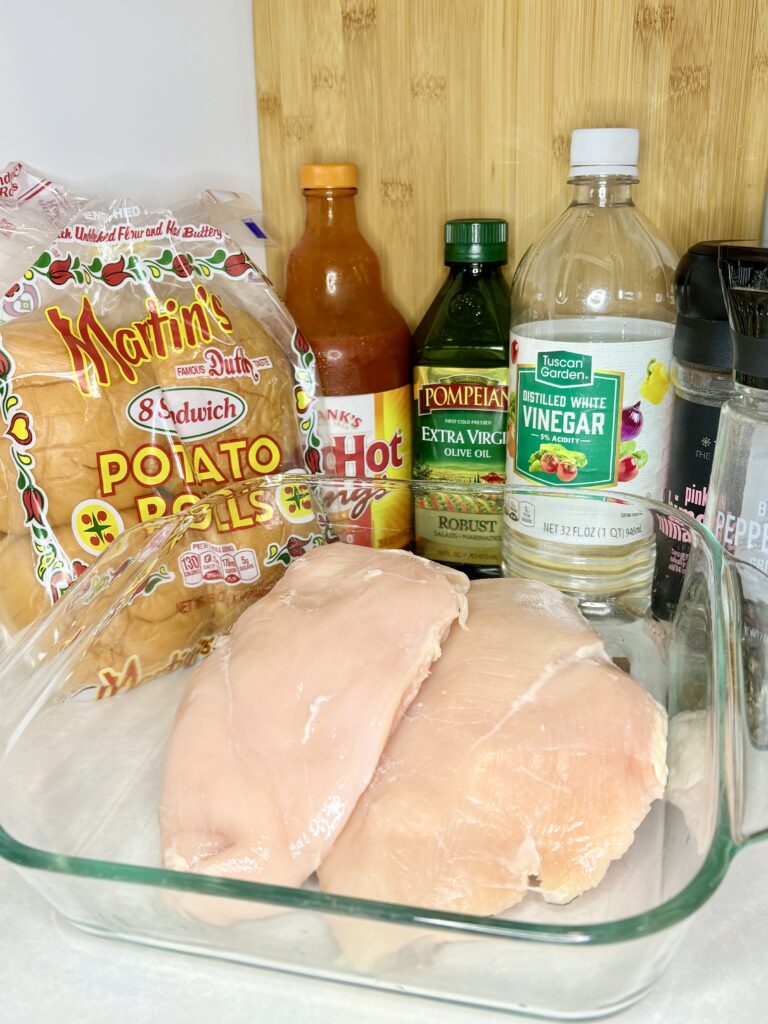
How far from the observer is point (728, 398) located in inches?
30.7

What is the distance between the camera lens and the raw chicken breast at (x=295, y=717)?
58cm

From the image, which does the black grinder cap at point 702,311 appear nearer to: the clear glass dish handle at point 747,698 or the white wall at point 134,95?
the clear glass dish handle at point 747,698

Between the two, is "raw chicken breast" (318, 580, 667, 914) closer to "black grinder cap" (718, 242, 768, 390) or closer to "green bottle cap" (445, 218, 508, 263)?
"black grinder cap" (718, 242, 768, 390)

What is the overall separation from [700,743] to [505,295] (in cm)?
50

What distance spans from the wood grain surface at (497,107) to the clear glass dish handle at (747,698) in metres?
0.41

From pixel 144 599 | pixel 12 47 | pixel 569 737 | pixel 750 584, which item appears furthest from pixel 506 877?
pixel 12 47

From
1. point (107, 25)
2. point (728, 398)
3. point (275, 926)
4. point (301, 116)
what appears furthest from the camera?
point (301, 116)

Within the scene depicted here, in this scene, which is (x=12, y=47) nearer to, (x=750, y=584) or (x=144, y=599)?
(x=144, y=599)

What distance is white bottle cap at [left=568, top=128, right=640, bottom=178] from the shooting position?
81 centimetres

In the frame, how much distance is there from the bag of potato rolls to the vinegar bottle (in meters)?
0.21

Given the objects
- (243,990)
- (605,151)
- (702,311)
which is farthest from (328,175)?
(243,990)

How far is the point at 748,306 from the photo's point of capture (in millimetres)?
654

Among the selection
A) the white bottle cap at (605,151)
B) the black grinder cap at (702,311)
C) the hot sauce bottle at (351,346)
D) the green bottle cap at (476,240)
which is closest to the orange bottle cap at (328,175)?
Result: the hot sauce bottle at (351,346)

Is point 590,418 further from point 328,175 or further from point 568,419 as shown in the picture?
point 328,175
